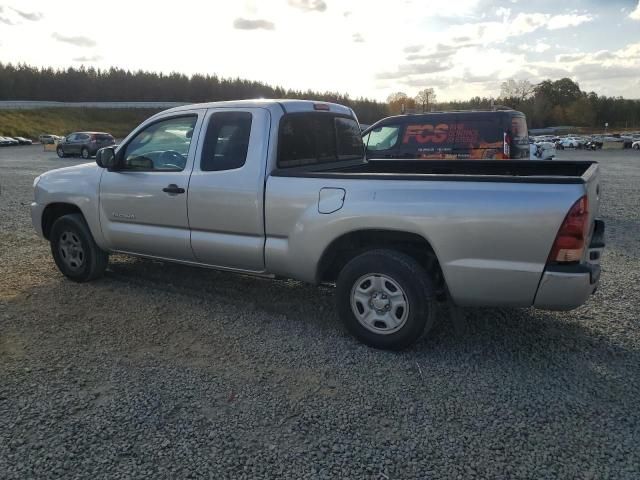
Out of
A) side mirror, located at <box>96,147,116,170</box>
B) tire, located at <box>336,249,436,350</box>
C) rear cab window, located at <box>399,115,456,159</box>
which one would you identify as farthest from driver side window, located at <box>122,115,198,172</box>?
rear cab window, located at <box>399,115,456,159</box>

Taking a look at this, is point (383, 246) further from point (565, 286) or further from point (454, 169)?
point (454, 169)

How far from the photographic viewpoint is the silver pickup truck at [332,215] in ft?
11.0

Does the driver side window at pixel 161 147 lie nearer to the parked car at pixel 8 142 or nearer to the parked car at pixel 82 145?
the parked car at pixel 82 145

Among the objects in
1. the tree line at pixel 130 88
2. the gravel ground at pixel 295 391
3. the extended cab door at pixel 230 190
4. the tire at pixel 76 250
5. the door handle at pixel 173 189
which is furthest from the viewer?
the tree line at pixel 130 88

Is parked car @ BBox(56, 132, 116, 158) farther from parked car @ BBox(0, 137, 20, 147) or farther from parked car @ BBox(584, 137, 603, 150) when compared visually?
parked car @ BBox(584, 137, 603, 150)

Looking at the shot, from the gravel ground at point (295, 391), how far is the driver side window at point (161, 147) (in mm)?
1313

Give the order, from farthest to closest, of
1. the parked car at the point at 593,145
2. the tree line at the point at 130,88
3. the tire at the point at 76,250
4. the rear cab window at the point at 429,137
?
the tree line at the point at 130,88
the parked car at the point at 593,145
the rear cab window at the point at 429,137
the tire at the point at 76,250

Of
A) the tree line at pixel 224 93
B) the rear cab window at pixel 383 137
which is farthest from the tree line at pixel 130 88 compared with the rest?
the rear cab window at pixel 383 137

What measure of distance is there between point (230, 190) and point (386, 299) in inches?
64.3

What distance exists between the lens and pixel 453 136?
10.0m

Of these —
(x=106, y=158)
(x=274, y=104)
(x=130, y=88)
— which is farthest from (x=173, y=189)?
(x=130, y=88)

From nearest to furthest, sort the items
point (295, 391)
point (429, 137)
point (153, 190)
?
point (295, 391)
point (153, 190)
point (429, 137)

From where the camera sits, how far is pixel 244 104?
4.60 m

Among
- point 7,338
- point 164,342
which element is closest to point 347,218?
point 164,342
